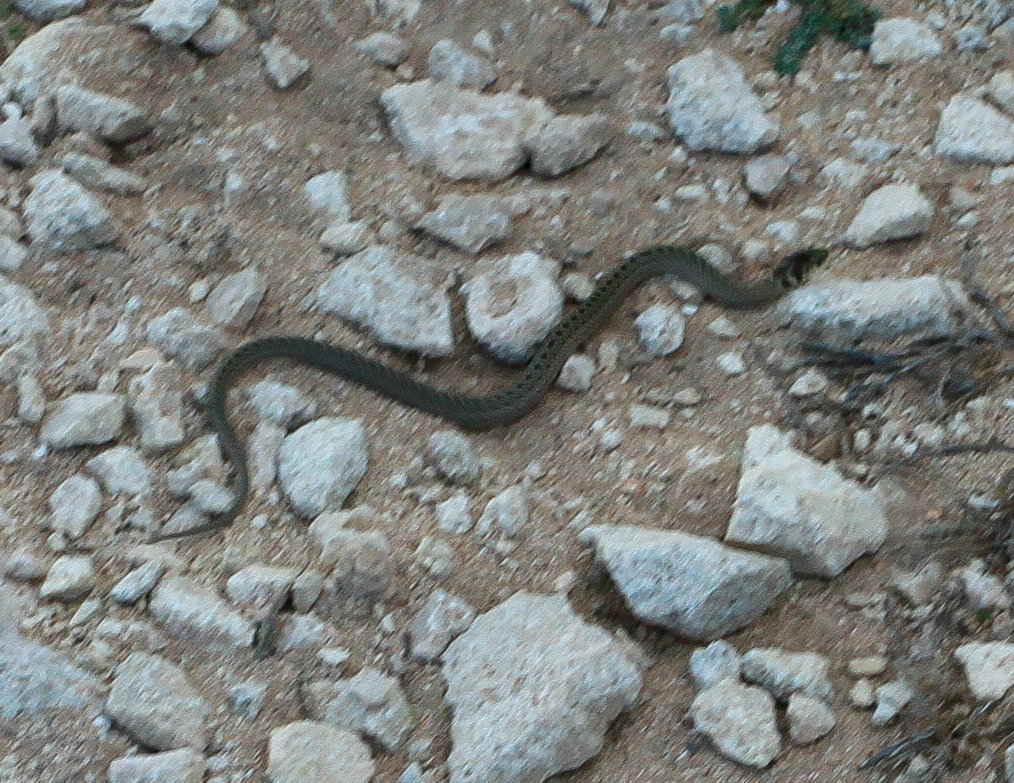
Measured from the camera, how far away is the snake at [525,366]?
4348 millimetres

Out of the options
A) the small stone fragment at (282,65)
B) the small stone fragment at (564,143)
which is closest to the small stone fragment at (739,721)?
the small stone fragment at (564,143)

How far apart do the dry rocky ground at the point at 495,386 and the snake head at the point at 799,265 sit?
137 mm

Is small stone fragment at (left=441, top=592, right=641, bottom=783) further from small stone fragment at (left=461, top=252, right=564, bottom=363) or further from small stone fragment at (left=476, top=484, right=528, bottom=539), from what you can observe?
small stone fragment at (left=461, top=252, right=564, bottom=363)

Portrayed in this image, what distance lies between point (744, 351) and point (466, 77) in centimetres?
182

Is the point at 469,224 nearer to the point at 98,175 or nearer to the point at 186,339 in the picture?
the point at 186,339

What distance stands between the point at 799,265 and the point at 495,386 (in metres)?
1.30

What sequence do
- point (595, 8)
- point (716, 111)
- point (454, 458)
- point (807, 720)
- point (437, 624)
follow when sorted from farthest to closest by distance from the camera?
point (595, 8), point (716, 111), point (454, 458), point (437, 624), point (807, 720)

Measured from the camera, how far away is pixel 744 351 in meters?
4.78

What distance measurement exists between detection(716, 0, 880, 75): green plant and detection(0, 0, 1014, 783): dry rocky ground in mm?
64

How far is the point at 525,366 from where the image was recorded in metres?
4.80

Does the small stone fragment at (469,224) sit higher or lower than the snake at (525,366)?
higher

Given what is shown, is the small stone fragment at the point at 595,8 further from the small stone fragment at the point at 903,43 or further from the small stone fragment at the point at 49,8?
the small stone fragment at the point at 49,8

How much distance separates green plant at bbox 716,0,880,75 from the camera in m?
5.63

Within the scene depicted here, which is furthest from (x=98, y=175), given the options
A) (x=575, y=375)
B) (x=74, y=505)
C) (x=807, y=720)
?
(x=807, y=720)
